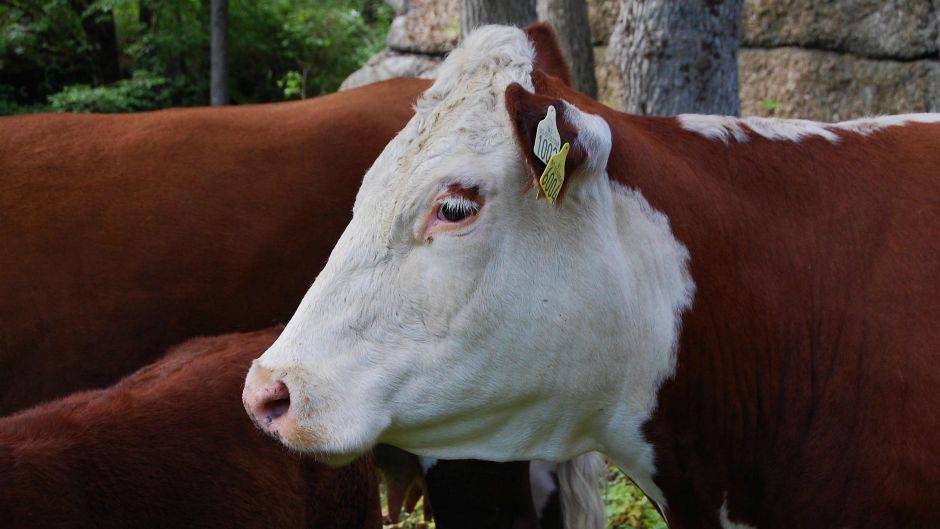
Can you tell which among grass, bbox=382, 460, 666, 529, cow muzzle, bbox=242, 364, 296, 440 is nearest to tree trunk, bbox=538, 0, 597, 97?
grass, bbox=382, 460, 666, 529

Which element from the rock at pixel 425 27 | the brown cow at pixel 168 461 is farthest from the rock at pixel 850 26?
the brown cow at pixel 168 461

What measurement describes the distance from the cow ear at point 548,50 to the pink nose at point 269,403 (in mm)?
1261

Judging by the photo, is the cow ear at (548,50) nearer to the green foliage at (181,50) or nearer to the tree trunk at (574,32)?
the tree trunk at (574,32)

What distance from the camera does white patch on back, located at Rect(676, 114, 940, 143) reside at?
107 inches

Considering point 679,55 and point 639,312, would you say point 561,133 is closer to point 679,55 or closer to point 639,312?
point 639,312

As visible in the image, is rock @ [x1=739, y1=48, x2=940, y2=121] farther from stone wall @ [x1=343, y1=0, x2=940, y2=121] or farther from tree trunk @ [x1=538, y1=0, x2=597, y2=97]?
tree trunk @ [x1=538, y1=0, x2=597, y2=97]

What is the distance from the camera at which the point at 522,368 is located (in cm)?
244

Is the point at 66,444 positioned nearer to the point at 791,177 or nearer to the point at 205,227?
the point at 205,227

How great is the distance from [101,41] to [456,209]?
13.3 meters

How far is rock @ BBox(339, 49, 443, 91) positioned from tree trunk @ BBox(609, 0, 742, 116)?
221 inches

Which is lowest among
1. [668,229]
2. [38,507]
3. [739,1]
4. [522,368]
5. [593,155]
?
[38,507]

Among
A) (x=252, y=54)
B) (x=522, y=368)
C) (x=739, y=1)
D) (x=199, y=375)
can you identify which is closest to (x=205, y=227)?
(x=199, y=375)

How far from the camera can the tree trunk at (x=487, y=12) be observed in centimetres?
607

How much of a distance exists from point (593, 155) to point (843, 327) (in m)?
0.78
